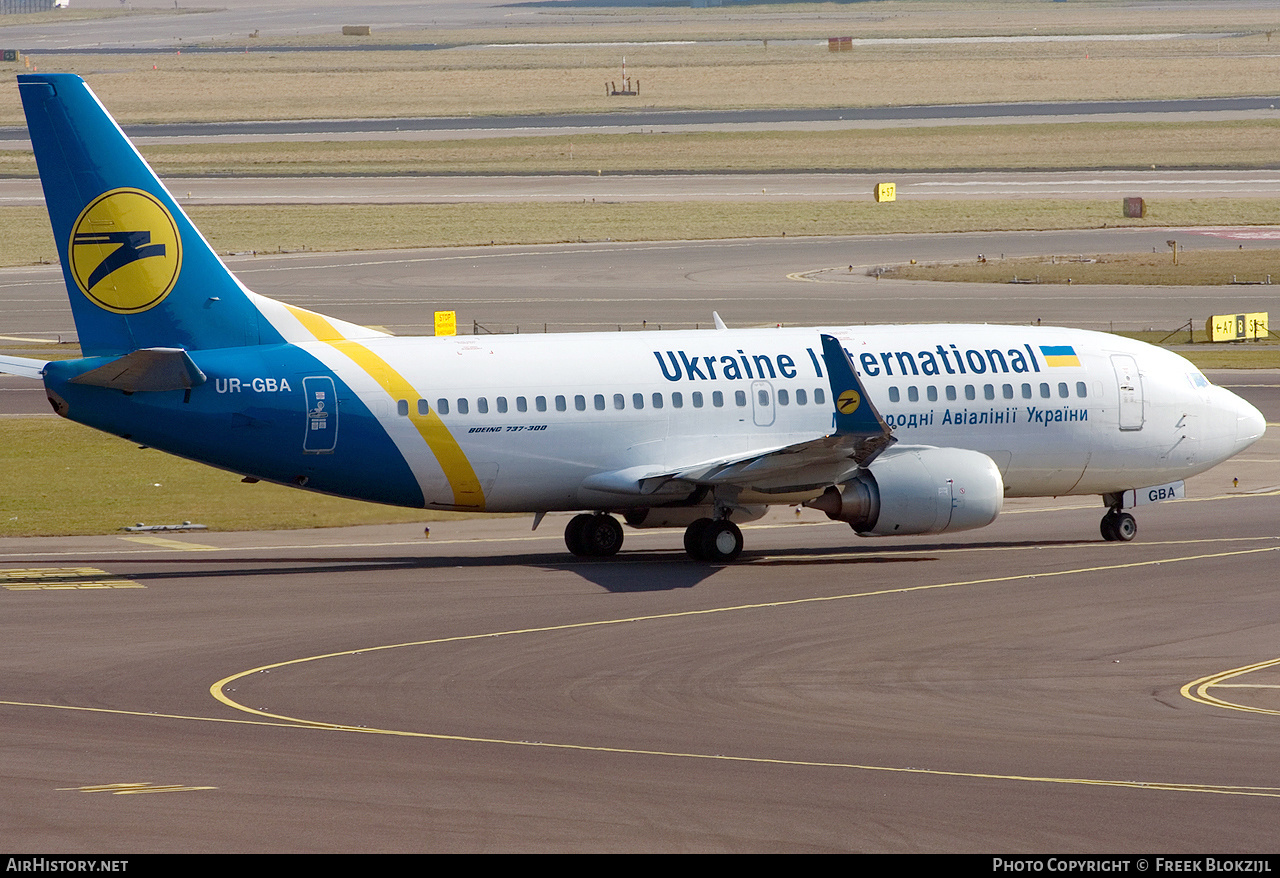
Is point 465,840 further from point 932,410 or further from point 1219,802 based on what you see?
point 932,410

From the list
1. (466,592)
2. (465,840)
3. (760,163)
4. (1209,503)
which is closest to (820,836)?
(465,840)

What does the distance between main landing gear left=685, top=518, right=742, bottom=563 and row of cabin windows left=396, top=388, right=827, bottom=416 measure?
2.59m

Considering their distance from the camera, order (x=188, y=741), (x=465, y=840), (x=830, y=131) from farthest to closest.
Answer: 1. (x=830, y=131)
2. (x=188, y=741)
3. (x=465, y=840)

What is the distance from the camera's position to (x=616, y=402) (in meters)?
37.4

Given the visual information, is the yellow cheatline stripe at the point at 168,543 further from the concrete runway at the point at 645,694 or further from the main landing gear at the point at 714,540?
the main landing gear at the point at 714,540

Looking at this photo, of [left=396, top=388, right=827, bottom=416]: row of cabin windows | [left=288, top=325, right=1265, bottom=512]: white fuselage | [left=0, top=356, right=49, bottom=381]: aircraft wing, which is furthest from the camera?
[left=288, top=325, right=1265, bottom=512]: white fuselage

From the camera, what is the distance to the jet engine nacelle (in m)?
35.7

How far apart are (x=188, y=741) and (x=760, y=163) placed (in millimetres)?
121768

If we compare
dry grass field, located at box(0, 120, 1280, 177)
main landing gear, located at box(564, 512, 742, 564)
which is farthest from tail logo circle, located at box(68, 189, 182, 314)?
dry grass field, located at box(0, 120, 1280, 177)

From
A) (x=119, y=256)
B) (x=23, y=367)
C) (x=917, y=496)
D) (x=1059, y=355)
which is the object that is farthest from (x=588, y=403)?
(x=23, y=367)

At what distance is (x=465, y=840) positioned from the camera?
1789 centimetres

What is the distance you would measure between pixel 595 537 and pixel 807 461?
223 inches

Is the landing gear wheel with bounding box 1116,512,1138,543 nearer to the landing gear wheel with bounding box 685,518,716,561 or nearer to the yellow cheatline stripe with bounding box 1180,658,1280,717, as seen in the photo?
the landing gear wheel with bounding box 685,518,716,561

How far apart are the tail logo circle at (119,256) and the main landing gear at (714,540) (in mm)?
12054
